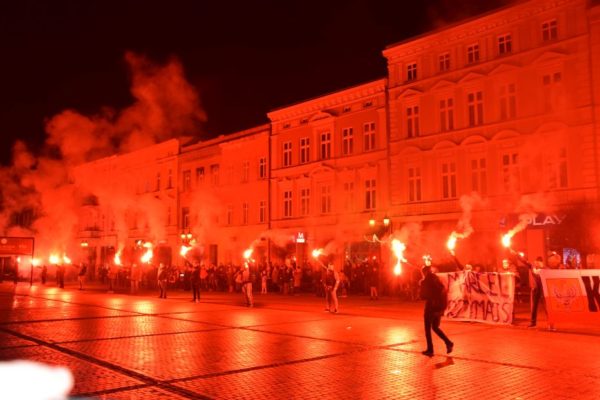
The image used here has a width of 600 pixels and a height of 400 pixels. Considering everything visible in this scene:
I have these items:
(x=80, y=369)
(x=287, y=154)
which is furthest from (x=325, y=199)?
(x=80, y=369)

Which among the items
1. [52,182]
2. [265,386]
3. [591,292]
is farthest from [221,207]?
[265,386]

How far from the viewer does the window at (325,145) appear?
121 ft

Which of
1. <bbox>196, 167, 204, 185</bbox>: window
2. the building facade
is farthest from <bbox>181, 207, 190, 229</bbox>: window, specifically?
the building facade

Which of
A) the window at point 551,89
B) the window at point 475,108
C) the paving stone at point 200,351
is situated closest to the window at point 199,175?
the window at point 475,108

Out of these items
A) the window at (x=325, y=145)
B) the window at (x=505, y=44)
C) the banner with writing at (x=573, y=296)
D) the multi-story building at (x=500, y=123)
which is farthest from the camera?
the window at (x=325, y=145)

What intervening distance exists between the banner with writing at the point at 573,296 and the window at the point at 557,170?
10.8 meters

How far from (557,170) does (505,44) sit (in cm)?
694

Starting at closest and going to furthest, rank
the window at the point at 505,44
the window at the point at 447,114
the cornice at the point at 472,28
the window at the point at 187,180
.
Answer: the cornice at the point at 472,28 → the window at the point at 505,44 → the window at the point at 447,114 → the window at the point at 187,180

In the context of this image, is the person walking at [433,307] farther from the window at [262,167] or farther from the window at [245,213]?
the window at [245,213]

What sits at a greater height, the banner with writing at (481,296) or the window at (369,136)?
the window at (369,136)

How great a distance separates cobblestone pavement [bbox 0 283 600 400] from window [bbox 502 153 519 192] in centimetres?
1097

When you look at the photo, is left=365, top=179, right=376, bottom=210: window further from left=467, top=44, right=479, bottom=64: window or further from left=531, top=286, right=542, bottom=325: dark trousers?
left=531, top=286, right=542, bottom=325: dark trousers

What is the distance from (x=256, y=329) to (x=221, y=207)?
29773mm

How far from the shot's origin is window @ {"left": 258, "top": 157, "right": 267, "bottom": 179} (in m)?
41.5
